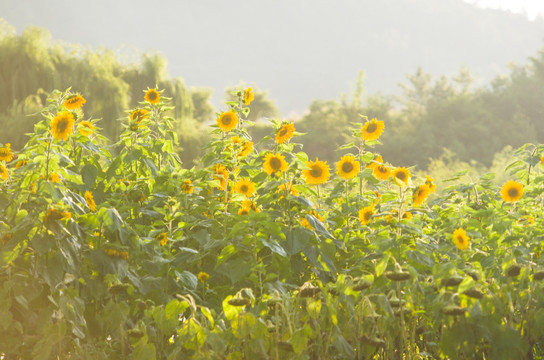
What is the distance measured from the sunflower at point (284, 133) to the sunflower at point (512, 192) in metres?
1.04

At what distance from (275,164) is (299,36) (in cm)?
11039

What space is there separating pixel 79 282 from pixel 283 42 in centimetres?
11051

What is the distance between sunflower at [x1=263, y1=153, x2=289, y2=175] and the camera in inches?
90.0

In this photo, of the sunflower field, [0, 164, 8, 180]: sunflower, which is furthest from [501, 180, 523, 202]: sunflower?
[0, 164, 8, 180]: sunflower

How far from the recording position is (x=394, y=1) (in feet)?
363

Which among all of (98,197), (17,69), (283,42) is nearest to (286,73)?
(283,42)

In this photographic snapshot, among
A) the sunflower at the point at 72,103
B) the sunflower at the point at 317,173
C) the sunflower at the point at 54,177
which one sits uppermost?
the sunflower at the point at 72,103

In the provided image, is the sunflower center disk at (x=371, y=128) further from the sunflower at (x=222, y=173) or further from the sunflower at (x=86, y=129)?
the sunflower at (x=86, y=129)

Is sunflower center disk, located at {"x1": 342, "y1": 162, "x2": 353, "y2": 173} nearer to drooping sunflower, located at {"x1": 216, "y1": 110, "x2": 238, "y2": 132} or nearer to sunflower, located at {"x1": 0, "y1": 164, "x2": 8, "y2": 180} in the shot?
drooping sunflower, located at {"x1": 216, "y1": 110, "x2": 238, "y2": 132}

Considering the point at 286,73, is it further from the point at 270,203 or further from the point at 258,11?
the point at 270,203

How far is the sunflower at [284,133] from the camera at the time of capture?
2.50 metres

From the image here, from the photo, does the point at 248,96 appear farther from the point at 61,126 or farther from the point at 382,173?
the point at 61,126

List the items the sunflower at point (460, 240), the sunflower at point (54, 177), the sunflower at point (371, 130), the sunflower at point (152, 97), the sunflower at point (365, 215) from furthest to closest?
1. the sunflower at point (152, 97)
2. the sunflower at point (371, 130)
3. the sunflower at point (365, 215)
4. the sunflower at point (460, 240)
5. the sunflower at point (54, 177)

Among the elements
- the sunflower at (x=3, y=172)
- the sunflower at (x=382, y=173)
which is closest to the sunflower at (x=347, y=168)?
the sunflower at (x=382, y=173)
